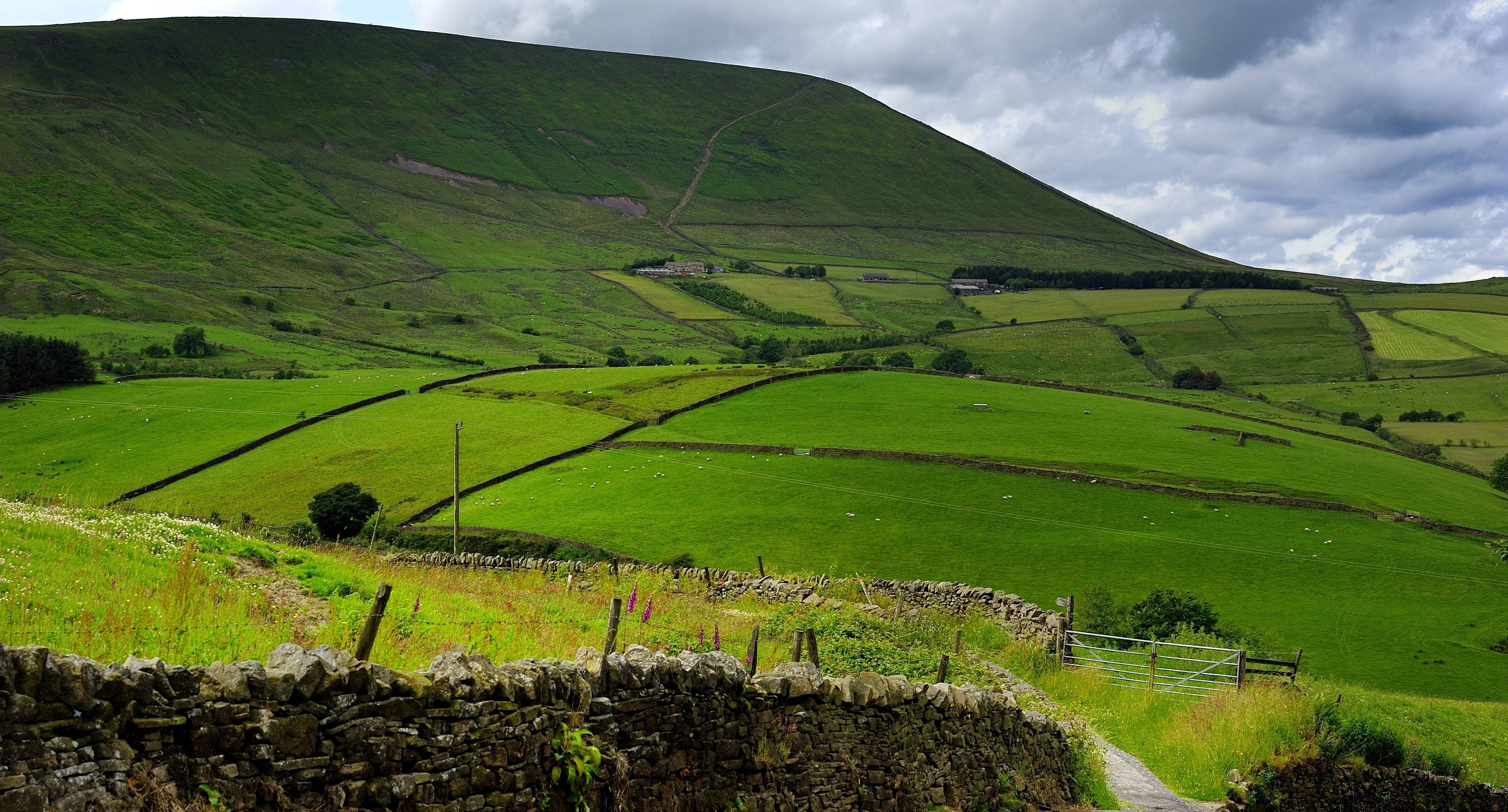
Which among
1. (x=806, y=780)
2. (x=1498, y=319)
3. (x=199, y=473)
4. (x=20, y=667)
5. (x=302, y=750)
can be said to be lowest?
(x=199, y=473)

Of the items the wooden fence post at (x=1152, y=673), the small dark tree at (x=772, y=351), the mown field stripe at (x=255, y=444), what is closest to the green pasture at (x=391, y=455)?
the mown field stripe at (x=255, y=444)

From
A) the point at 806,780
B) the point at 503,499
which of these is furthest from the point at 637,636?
the point at 503,499

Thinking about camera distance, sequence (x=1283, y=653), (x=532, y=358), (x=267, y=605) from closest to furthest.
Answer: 1. (x=267, y=605)
2. (x=1283, y=653)
3. (x=532, y=358)

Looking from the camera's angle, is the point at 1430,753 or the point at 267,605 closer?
the point at 267,605

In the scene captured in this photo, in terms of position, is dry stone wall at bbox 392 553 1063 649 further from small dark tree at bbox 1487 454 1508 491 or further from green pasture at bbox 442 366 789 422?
small dark tree at bbox 1487 454 1508 491

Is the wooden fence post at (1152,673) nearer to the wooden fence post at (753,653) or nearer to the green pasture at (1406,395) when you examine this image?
the wooden fence post at (753,653)

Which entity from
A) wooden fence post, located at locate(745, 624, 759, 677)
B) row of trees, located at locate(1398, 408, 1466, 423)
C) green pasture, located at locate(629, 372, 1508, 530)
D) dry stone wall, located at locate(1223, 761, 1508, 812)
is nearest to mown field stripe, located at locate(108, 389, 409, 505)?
green pasture, located at locate(629, 372, 1508, 530)

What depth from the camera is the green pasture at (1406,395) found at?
124000mm

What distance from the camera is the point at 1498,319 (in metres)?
173

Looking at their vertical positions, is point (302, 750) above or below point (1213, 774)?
above

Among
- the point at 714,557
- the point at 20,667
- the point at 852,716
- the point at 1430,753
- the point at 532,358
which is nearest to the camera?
the point at 20,667

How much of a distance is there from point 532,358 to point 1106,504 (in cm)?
10326

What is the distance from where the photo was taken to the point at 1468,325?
557ft

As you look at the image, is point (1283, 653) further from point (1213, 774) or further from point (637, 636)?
point (637, 636)
